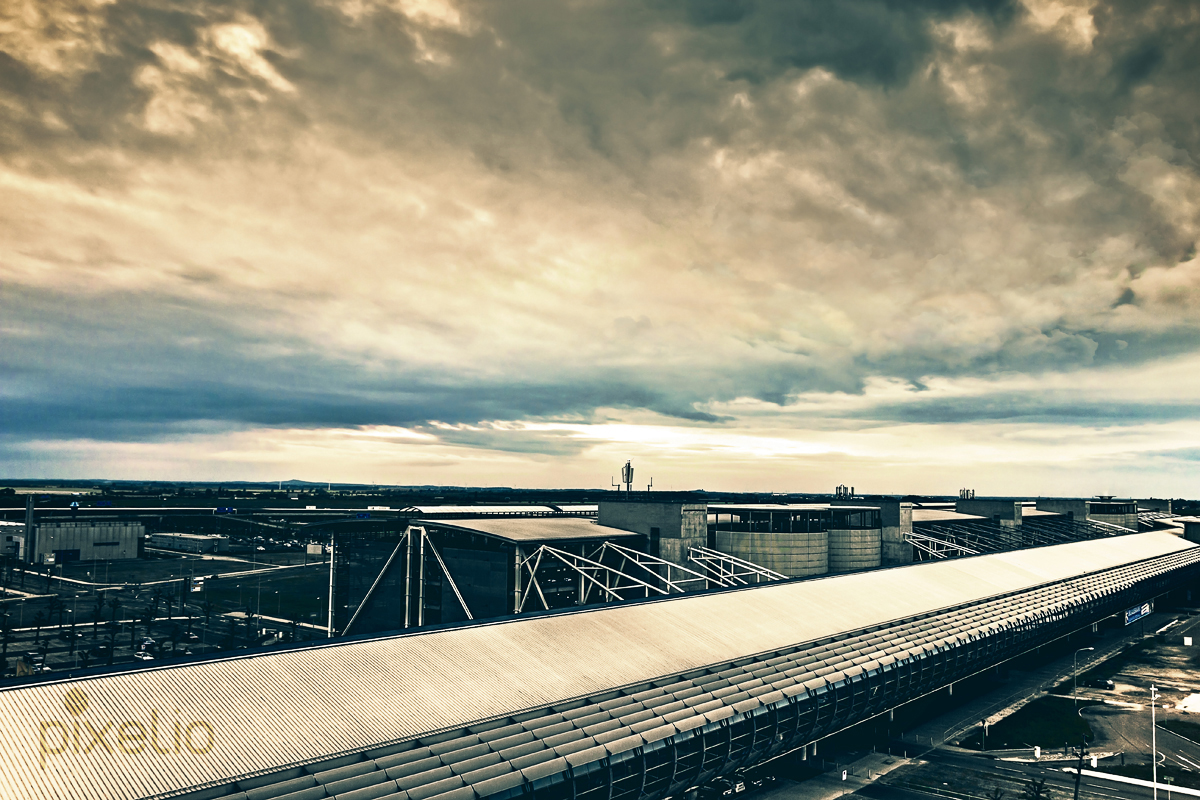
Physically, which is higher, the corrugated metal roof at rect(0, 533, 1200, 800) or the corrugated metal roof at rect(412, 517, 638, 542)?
the corrugated metal roof at rect(412, 517, 638, 542)

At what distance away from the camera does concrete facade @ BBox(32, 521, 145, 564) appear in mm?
181000

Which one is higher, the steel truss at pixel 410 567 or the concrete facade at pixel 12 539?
the steel truss at pixel 410 567

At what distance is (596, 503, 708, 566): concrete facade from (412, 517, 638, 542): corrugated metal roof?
191 centimetres

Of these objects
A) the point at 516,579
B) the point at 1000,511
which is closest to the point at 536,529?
the point at 516,579

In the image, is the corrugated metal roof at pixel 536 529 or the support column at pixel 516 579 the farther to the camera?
the corrugated metal roof at pixel 536 529

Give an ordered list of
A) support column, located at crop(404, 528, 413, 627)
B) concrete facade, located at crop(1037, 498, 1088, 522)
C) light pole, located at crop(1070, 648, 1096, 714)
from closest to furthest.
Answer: light pole, located at crop(1070, 648, 1096, 714) < support column, located at crop(404, 528, 413, 627) < concrete facade, located at crop(1037, 498, 1088, 522)

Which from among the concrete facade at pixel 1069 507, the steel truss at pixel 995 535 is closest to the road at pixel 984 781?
the steel truss at pixel 995 535

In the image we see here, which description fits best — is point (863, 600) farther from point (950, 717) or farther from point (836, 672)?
point (836, 672)

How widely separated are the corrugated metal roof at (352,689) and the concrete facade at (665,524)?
31.5m

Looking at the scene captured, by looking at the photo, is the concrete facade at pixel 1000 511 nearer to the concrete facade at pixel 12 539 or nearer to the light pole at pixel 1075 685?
the light pole at pixel 1075 685

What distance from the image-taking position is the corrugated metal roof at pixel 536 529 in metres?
75.4

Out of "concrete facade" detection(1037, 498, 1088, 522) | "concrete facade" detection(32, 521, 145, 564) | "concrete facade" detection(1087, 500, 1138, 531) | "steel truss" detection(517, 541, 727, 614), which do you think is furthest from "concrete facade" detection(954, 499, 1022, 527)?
"concrete facade" detection(32, 521, 145, 564)

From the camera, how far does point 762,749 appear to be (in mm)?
39812

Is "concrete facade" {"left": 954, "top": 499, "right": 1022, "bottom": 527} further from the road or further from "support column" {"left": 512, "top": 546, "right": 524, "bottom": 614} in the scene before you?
"support column" {"left": 512, "top": 546, "right": 524, "bottom": 614}
